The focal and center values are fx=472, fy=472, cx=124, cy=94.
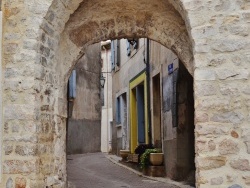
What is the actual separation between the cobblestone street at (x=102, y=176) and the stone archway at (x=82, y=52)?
322 cm

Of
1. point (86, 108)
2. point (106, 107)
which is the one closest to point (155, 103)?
point (86, 108)

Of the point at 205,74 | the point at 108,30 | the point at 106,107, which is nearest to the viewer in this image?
the point at 205,74

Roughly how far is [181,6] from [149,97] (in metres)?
6.05

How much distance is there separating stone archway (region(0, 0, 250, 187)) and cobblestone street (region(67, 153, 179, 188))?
10.6ft

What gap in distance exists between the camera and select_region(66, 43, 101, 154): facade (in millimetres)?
15866

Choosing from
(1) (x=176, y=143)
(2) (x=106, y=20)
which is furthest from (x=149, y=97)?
(2) (x=106, y=20)

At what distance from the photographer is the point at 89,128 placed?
1675cm

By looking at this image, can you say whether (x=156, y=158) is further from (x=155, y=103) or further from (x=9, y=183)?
(x=9, y=183)

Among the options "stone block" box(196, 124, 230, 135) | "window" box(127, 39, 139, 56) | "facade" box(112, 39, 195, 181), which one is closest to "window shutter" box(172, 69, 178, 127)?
"facade" box(112, 39, 195, 181)

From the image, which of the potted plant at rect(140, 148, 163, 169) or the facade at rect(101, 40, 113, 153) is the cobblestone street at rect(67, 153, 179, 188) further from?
the facade at rect(101, 40, 113, 153)

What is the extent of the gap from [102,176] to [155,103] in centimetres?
195

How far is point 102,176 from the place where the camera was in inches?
402

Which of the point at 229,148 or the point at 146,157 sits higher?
the point at 229,148

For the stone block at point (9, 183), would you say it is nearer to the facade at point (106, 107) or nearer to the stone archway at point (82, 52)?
the stone archway at point (82, 52)
